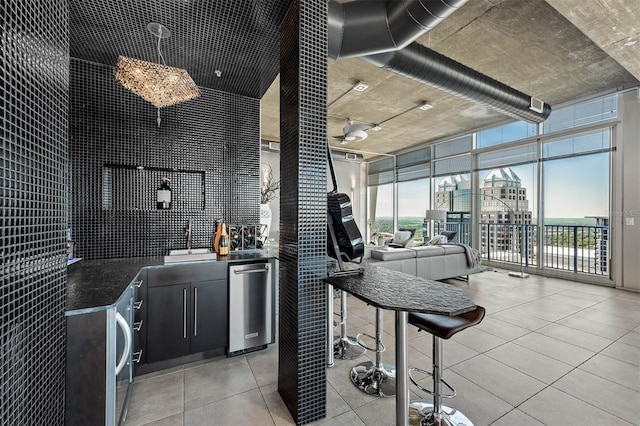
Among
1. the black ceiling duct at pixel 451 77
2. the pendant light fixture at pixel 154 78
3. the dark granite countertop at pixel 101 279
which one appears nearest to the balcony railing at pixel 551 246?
the black ceiling duct at pixel 451 77

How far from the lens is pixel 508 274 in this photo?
5633 millimetres

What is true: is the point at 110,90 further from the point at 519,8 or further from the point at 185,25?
the point at 519,8

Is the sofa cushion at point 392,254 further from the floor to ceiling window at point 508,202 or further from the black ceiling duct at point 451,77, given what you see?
the floor to ceiling window at point 508,202

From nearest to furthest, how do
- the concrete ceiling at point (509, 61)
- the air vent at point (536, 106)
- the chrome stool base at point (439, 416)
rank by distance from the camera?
the chrome stool base at point (439, 416) < the concrete ceiling at point (509, 61) < the air vent at point (536, 106)

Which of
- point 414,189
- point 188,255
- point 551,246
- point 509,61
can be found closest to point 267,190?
point 188,255

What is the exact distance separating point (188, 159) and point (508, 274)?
20.5 feet

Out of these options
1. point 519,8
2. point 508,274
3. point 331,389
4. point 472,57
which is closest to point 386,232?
point 508,274

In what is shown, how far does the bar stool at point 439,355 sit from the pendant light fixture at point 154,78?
2431 mm

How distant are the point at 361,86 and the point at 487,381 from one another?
14.0 ft

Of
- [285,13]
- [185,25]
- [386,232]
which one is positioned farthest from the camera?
[386,232]

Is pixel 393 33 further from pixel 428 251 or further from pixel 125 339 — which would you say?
pixel 428 251

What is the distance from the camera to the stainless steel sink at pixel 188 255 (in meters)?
2.40

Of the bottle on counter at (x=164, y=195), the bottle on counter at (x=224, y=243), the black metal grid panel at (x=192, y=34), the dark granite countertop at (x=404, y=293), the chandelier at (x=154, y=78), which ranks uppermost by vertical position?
the black metal grid panel at (x=192, y=34)

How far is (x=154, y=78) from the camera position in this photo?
2070 millimetres
